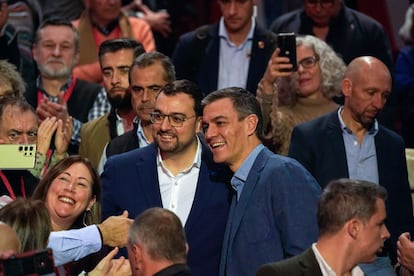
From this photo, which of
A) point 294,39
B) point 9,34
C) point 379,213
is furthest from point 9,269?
point 9,34

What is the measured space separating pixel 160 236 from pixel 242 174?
1.48 m

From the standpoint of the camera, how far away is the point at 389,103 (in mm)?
11109

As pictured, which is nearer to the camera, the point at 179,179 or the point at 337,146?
the point at 179,179

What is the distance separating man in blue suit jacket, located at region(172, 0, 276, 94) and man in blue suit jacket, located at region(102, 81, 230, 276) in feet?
7.42

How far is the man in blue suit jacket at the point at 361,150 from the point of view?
29.7 feet

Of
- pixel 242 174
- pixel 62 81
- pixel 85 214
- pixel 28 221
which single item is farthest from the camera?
pixel 62 81

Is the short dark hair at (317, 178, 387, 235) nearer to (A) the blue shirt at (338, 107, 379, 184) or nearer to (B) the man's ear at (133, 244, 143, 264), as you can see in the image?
(B) the man's ear at (133, 244, 143, 264)

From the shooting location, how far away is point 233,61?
35.1ft

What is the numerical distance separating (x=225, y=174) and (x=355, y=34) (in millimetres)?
3238

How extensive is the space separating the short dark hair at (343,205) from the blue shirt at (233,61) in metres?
3.65

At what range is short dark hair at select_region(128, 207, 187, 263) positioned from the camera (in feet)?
21.4

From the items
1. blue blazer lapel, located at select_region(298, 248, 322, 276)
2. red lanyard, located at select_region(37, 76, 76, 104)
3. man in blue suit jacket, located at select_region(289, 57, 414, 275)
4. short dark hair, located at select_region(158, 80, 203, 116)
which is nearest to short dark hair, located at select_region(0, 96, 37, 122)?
short dark hair, located at select_region(158, 80, 203, 116)

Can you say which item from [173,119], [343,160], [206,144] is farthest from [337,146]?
[173,119]

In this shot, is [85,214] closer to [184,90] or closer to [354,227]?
[184,90]
